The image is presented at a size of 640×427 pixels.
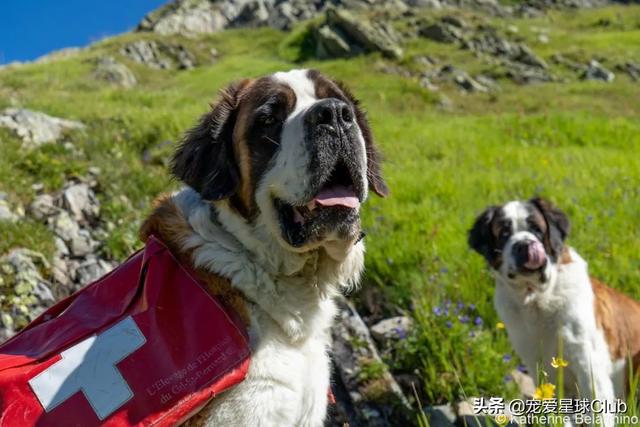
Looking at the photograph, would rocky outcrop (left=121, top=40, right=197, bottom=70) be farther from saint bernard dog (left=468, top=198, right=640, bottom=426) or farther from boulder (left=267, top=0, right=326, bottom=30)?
saint bernard dog (left=468, top=198, right=640, bottom=426)

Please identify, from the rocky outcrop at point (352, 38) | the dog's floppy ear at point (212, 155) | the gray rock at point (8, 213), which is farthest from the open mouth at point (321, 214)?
the rocky outcrop at point (352, 38)

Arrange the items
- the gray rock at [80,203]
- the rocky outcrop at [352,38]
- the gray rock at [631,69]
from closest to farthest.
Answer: the gray rock at [80,203] → the gray rock at [631,69] → the rocky outcrop at [352,38]

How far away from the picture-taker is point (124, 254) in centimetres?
449

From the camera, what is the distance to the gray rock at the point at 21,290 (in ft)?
11.4

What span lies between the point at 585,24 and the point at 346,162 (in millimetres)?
47468

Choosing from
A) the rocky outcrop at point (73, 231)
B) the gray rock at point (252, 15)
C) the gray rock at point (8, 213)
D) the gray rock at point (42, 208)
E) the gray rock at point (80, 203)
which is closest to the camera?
the rocky outcrop at point (73, 231)

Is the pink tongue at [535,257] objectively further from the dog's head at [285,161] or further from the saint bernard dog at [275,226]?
the dog's head at [285,161]

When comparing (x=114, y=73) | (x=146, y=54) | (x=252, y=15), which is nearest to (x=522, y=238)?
(x=114, y=73)

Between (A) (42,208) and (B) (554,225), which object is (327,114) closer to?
(B) (554,225)

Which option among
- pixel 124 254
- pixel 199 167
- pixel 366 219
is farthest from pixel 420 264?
pixel 199 167

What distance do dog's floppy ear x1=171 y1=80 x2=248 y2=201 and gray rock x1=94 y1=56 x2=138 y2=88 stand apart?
2007cm

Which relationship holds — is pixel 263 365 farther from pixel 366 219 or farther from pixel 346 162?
pixel 366 219

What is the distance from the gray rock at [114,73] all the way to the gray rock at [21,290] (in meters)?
18.4

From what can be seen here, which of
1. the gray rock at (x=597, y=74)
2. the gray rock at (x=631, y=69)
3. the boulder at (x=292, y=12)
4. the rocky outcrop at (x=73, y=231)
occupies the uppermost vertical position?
the rocky outcrop at (x=73, y=231)
